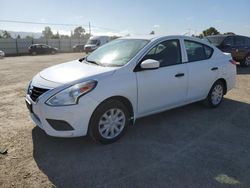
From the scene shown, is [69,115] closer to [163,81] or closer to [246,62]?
[163,81]

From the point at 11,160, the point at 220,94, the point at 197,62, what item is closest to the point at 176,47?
the point at 197,62

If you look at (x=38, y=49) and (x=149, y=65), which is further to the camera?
(x=38, y=49)

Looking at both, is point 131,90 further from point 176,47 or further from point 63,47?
point 63,47

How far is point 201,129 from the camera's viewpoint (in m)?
4.71

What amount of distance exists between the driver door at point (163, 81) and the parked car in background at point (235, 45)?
7.91 meters

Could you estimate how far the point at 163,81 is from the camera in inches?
179

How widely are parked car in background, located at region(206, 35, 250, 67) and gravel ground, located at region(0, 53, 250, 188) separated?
24.3ft

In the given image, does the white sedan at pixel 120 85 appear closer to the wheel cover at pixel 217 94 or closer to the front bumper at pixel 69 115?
the front bumper at pixel 69 115

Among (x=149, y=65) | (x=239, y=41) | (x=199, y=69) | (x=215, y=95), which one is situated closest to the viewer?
(x=149, y=65)

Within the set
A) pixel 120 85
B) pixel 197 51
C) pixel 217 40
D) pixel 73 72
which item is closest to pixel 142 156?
pixel 120 85

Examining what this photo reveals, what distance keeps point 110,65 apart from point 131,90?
0.56 m

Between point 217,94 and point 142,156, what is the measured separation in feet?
9.90

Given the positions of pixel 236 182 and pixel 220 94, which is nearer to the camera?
pixel 236 182

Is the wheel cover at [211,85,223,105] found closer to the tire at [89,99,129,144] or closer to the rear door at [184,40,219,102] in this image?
the rear door at [184,40,219,102]
